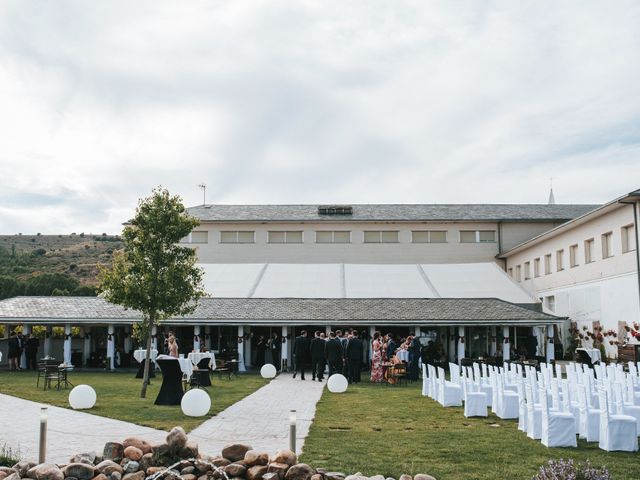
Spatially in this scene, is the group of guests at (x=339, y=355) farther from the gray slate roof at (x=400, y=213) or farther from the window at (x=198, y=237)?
the window at (x=198, y=237)

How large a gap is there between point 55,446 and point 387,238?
109ft

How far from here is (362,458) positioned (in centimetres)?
902

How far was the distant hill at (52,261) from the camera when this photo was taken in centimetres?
5962

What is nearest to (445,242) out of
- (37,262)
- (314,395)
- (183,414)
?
(314,395)

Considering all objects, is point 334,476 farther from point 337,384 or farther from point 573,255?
point 573,255

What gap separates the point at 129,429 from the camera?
11383mm

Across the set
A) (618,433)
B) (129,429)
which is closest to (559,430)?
(618,433)

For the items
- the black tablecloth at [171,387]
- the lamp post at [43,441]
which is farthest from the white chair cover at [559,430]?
the black tablecloth at [171,387]

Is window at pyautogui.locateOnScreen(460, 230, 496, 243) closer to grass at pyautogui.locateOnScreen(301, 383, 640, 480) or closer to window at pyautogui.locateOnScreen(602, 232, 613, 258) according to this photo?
window at pyautogui.locateOnScreen(602, 232, 613, 258)

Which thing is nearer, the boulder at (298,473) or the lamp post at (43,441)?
the boulder at (298,473)

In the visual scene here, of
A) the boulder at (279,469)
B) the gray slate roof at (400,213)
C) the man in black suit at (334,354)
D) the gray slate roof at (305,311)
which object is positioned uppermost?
the gray slate roof at (400,213)

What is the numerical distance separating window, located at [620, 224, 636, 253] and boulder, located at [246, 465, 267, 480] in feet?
70.3

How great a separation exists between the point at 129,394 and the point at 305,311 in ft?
35.9

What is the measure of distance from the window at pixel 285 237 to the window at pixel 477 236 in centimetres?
992
